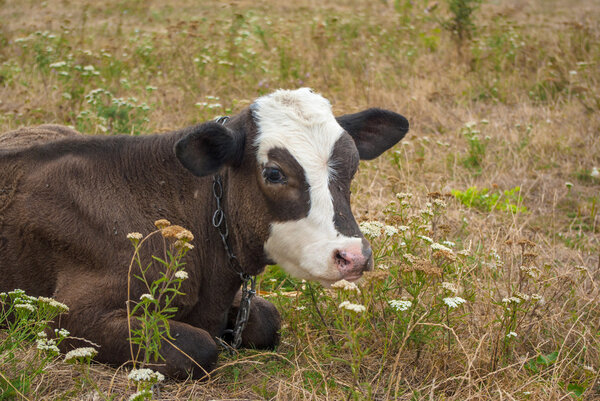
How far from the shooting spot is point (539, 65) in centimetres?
1096

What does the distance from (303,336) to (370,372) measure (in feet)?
1.94

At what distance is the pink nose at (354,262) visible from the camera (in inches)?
144

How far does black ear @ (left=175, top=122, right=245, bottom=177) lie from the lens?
391 centimetres

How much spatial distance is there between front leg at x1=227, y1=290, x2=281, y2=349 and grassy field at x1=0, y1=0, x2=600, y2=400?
0.10 metres

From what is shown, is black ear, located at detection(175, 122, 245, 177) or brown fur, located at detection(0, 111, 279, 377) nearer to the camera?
black ear, located at detection(175, 122, 245, 177)

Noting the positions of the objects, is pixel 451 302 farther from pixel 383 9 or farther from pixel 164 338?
pixel 383 9

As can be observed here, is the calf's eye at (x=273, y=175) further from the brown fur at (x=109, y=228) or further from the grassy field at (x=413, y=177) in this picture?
the grassy field at (x=413, y=177)

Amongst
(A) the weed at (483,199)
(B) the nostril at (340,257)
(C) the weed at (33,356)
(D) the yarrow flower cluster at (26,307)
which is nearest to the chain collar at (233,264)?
(B) the nostril at (340,257)

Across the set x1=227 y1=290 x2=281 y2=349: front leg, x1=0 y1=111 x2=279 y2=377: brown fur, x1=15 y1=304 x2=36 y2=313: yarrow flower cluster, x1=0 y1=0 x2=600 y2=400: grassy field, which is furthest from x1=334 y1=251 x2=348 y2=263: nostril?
x1=15 y1=304 x2=36 y2=313: yarrow flower cluster

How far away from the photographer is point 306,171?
13.0ft

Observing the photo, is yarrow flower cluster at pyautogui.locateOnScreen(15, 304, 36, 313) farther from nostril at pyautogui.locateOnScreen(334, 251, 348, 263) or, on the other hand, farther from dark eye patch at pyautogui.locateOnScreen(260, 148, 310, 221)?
nostril at pyautogui.locateOnScreen(334, 251, 348, 263)

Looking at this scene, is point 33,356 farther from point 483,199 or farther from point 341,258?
point 483,199

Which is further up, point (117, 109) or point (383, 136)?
point (383, 136)

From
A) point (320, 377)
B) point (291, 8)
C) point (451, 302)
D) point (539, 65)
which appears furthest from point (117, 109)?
point (291, 8)
